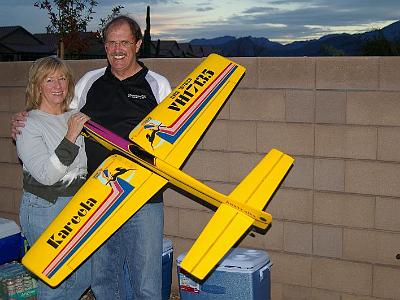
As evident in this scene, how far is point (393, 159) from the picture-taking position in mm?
4219

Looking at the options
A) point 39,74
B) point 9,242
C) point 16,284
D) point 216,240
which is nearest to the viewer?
point 216,240

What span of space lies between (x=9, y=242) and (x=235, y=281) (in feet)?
7.33

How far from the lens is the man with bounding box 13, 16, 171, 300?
3629mm

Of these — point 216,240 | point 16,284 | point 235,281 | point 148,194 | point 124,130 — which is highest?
point 124,130

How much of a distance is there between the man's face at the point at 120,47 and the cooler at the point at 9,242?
237 centimetres

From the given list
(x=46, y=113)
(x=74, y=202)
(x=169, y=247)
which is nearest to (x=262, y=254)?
(x=169, y=247)

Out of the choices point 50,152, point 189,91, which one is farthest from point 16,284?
point 189,91

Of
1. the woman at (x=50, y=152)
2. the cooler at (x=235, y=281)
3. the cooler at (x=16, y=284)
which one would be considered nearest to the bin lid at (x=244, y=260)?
the cooler at (x=235, y=281)

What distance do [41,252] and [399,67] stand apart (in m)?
2.74

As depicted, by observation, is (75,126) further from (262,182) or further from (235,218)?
(262,182)

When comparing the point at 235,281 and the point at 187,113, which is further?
the point at 235,281

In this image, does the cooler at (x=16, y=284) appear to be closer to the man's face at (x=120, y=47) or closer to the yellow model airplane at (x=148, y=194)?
the yellow model airplane at (x=148, y=194)

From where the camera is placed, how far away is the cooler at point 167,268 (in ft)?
16.0

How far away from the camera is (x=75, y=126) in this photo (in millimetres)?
3441
